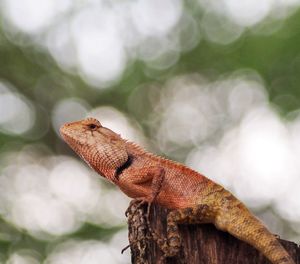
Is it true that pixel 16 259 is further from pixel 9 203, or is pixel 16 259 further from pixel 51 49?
pixel 51 49

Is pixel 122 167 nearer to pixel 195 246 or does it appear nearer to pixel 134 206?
pixel 134 206

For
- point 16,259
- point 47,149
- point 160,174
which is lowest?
point 160,174

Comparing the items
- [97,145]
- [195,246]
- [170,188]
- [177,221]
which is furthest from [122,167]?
[195,246]

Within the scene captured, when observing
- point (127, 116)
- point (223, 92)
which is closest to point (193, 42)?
point (223, 92)

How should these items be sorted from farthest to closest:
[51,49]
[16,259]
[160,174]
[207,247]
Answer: [51,49], [16,259], [160,174], [207,247]

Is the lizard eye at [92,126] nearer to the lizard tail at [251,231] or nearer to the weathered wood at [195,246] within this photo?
the weathered wood at [195,246]

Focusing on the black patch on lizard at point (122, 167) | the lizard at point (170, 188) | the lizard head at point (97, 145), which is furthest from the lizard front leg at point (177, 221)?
the lizard head at point (97, 145)
